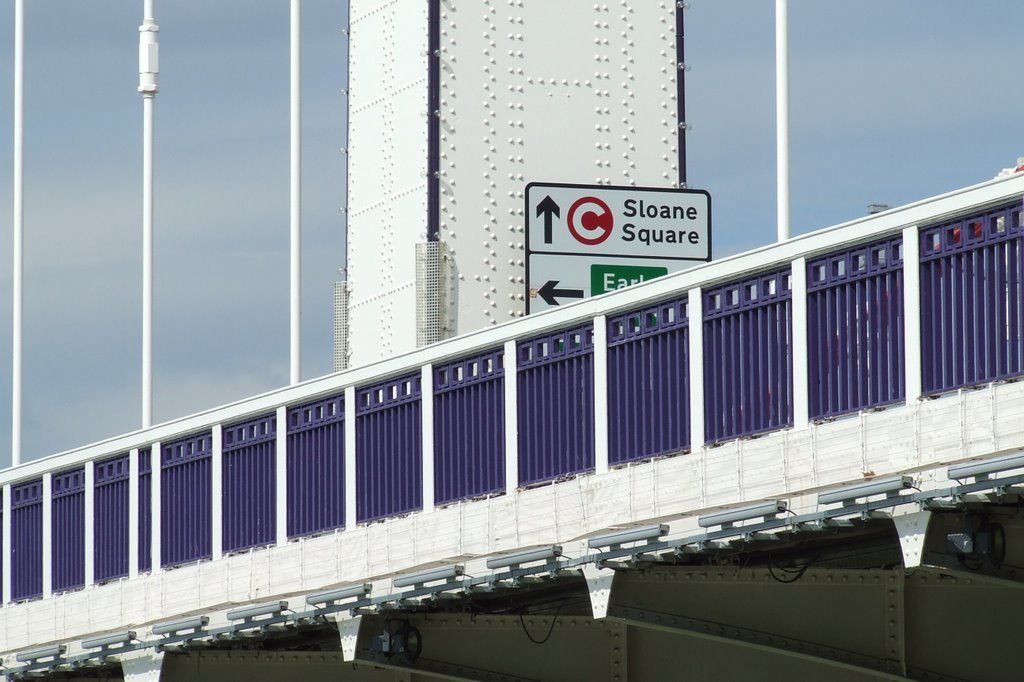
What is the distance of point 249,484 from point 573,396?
555cm

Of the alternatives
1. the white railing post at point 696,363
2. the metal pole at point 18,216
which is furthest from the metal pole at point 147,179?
the white railing post at point 696,363

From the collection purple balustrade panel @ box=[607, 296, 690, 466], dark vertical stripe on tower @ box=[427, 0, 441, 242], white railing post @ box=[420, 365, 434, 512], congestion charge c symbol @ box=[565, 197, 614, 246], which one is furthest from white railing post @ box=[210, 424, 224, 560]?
purple balustrade panel @ box=[607, 296, 690, 466]

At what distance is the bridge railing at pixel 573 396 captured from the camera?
19.8 meters

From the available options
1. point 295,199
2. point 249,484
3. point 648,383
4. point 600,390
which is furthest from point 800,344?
point 295,199

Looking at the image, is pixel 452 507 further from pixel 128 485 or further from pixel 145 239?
pixel 145 239

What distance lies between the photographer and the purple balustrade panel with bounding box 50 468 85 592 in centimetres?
3147

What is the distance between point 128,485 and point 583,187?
21.4 feet

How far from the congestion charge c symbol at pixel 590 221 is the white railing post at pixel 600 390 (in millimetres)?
8204

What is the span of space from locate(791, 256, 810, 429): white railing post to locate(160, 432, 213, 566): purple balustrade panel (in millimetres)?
9513

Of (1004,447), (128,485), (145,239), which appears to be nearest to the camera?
(1004,447)

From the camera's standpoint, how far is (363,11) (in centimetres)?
3425

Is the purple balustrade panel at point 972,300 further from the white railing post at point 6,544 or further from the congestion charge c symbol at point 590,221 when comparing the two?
the white railing post at point 6,544

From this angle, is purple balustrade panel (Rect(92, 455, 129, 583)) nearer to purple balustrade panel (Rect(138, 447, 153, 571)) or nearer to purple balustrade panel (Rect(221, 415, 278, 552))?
purple balustrade panel (Rect(138, 447, 153, 571))

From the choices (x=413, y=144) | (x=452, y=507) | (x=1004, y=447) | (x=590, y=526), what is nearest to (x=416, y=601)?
(x=452, y=507)
